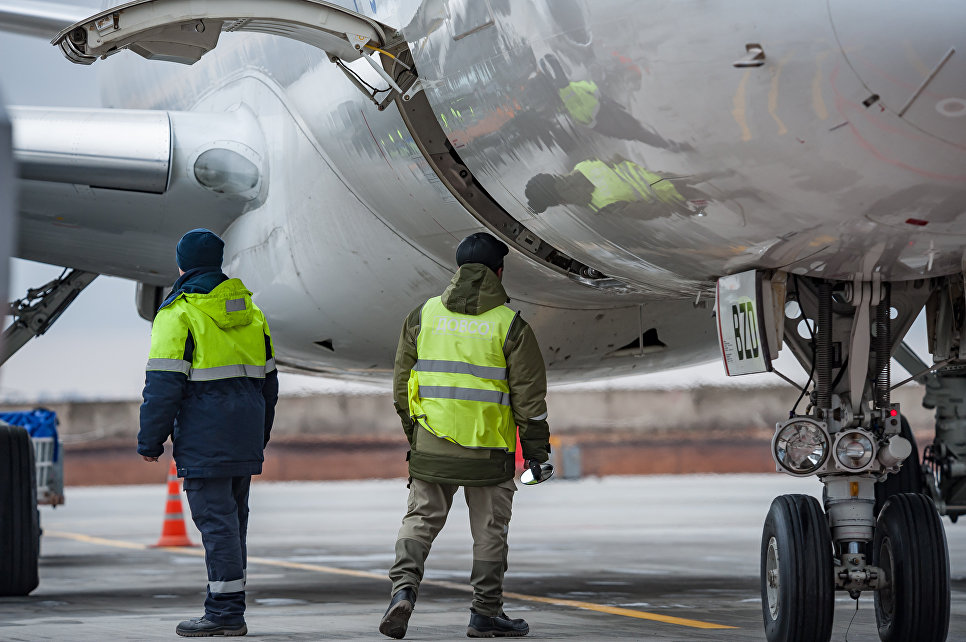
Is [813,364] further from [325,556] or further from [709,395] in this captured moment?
[709,395]

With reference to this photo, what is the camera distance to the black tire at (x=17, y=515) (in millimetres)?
8039

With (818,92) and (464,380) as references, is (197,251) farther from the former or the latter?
(818,92)

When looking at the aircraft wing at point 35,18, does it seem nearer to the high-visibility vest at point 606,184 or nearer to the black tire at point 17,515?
the black tire at point 17,515

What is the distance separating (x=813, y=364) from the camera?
5.31 meters

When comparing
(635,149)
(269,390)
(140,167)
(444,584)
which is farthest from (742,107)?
(444,584)

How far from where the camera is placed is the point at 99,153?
295 inches

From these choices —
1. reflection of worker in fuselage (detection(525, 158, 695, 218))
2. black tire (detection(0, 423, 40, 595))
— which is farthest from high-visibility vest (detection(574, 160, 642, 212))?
black tire (detection(0, 423, 40, 595))

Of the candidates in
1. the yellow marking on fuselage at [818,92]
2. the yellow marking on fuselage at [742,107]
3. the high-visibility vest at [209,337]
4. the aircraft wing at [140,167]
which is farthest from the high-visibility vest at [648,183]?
the aircraft wing at [140,167]

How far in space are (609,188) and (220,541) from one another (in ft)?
7.62

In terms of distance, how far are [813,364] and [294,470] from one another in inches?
894

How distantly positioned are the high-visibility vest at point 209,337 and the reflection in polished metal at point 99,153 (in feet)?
6.28

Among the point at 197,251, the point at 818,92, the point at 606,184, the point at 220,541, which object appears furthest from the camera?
the point at 197,251

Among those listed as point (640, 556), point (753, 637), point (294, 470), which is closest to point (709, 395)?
point (294, 470)

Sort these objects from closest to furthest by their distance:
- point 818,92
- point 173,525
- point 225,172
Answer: point 818,92
point 225,172
point 173,525
